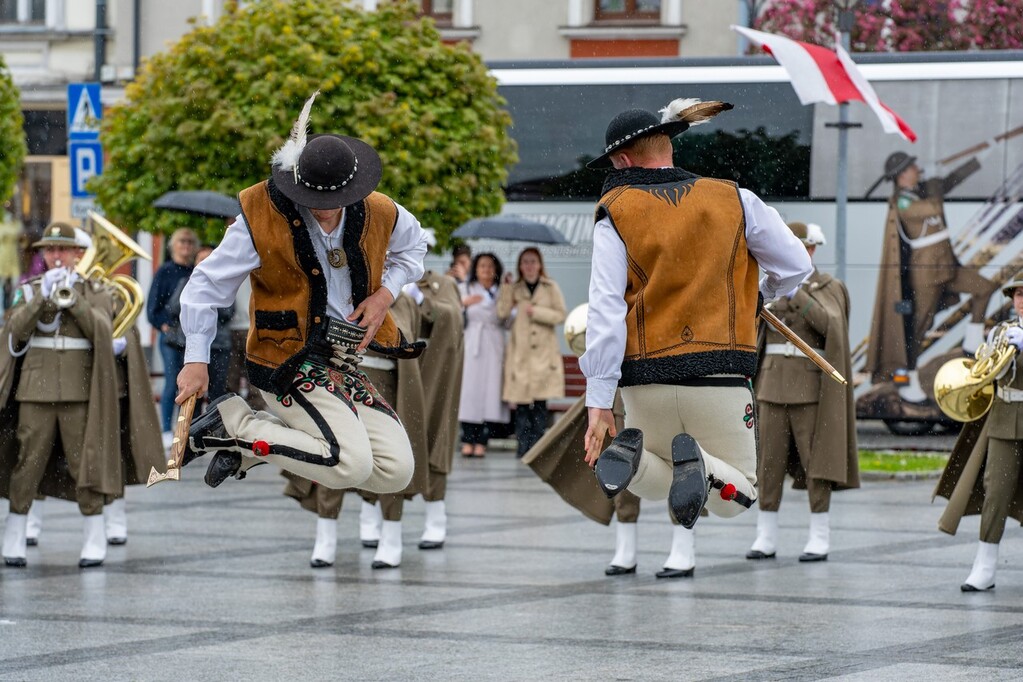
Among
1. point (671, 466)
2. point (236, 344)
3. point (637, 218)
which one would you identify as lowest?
point (236, 344)

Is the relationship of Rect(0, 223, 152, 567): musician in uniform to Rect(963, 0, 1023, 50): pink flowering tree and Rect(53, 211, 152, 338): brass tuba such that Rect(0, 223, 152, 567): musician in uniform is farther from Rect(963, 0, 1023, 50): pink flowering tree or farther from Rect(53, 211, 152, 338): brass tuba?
Rect(963, 0, 1023, 50): pink flowering tree

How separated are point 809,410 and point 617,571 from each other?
161 cm

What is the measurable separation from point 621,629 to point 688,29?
2156cm

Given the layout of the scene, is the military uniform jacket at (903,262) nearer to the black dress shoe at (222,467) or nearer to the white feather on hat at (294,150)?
the white feather on hat at (294,150)

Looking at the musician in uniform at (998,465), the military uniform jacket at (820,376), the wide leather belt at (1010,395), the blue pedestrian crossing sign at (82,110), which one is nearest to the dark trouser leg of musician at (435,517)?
the military uniform jacket at (820,376)

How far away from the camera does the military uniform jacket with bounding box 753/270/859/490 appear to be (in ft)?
36.9

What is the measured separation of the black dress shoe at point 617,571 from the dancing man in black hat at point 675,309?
384 centimetres

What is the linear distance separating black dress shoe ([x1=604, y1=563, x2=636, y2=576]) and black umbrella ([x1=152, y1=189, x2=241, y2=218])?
834 centimetres

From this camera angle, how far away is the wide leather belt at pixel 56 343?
35.6ft

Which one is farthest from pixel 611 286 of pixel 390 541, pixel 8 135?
pixel 8 135

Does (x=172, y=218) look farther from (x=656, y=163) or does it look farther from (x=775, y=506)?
(x=656, y=163)

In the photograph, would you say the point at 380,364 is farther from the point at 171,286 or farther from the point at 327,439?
the point at 171,286

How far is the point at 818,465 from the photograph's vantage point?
1139 centimetres

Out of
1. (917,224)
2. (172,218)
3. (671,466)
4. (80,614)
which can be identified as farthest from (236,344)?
(671,466)
